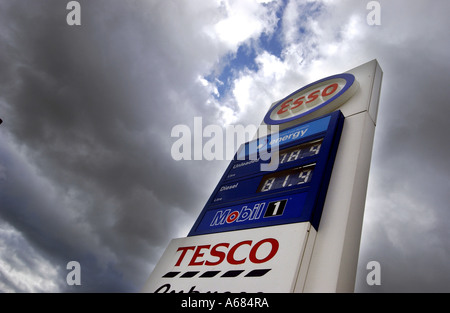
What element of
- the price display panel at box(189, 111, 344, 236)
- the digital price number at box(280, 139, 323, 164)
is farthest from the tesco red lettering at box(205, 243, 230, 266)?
the digital price number at box(280, 139, 323, 164)

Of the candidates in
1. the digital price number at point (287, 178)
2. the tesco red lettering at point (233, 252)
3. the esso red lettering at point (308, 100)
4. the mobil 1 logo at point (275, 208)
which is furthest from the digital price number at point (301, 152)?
the tesco red lettering at point (233, 252)

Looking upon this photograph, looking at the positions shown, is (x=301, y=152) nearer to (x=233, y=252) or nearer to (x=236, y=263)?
(x=233, y=252)

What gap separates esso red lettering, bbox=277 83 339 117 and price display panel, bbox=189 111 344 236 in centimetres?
84

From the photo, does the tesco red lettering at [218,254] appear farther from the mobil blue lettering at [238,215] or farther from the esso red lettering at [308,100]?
the esso red lettering at [308,100]

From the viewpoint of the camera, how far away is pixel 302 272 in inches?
107

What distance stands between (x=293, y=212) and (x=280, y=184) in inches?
30.6

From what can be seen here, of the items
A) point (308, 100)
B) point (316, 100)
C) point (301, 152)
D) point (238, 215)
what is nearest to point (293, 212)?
point (238, 215)

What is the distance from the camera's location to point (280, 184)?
4035 mm

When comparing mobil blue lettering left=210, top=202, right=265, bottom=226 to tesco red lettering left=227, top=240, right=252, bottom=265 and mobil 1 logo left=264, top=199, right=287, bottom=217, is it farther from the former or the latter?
tesco red lettering left=227, top=240, right=252, bottom=265

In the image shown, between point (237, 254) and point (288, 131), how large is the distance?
103 inches

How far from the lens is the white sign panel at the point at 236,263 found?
108 inches

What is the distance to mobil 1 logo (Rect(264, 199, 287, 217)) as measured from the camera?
11.4 ft
